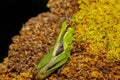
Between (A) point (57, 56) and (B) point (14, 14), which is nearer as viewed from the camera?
(A) point (57, 56)

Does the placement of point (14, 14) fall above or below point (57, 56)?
above

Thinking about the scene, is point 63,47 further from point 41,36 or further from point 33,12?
point 33,12

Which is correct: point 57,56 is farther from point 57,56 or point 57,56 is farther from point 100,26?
point 100,26

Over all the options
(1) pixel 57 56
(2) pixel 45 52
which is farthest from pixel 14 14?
(1) pixel 57 56

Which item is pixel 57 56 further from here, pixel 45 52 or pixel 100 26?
pixel 100 26

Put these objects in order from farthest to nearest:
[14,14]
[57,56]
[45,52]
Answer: [14,14] → [45,52] → [57,56]

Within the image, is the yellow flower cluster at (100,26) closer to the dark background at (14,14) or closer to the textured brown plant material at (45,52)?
the textured brown plant material at (45,52)

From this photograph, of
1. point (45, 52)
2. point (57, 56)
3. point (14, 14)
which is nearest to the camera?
point (57, 56)
